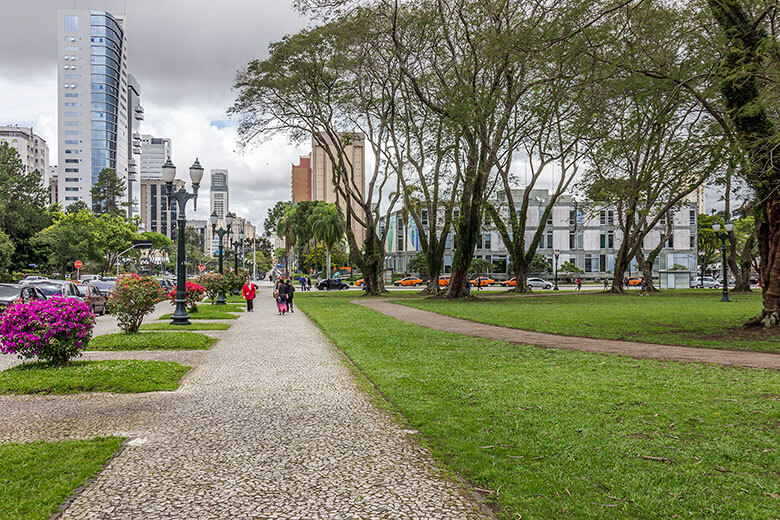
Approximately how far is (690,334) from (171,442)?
46.1 ft

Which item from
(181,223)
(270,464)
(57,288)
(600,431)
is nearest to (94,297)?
(57,288)

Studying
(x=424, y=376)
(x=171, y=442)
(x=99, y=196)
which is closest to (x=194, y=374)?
(x=424, y=376)

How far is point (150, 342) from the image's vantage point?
44.7 feet

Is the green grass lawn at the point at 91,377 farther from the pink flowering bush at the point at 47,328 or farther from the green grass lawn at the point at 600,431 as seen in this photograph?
the green grass lawn at the point at 600,431

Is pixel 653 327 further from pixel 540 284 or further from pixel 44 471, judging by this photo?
pixel 540 284

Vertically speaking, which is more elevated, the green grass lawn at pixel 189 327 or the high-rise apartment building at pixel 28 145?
the high-rise apartment building at pixel 28 145

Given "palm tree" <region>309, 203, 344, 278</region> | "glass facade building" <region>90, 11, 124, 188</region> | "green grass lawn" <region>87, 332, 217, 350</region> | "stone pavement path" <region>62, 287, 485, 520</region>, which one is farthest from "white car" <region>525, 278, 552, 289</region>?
"glass facade building" <region>90, 11, 124, 188</region>

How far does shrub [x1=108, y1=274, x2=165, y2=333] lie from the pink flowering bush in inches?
191

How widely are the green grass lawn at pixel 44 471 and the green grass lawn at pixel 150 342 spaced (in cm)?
805

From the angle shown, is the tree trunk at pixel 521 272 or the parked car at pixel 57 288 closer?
the parked car at pixel 57 288

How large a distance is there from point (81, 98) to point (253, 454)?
189 m

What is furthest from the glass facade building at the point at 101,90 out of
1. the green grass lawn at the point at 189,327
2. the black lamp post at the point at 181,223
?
the green grass lawn at the point at 189,327

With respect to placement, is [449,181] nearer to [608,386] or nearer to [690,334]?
[690,334]

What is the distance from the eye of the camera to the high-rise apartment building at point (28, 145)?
142250 mm
